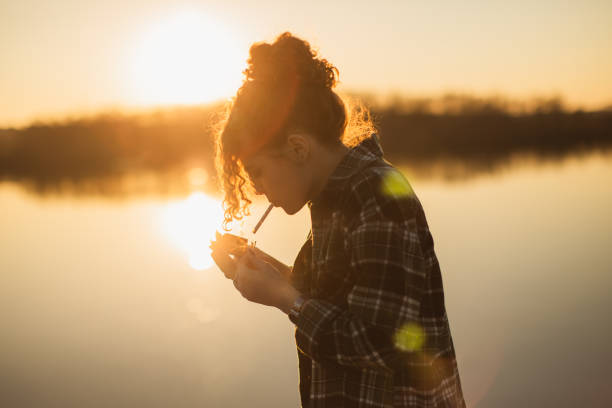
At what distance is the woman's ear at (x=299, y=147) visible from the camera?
47.5 inches

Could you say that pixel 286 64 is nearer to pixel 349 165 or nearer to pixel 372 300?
pixel 349 165

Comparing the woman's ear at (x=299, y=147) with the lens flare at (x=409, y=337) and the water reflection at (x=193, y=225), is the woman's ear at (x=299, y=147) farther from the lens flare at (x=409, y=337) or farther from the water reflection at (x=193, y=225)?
the water reflection at (x=193, y=225)

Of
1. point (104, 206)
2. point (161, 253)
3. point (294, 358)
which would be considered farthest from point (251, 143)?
point (104, 206)

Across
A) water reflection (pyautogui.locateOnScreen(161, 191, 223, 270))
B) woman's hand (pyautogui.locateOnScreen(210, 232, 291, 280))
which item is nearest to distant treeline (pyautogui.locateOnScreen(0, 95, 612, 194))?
water reflection (pyautogui.locateOnScreen(161, 191, 223, 270))

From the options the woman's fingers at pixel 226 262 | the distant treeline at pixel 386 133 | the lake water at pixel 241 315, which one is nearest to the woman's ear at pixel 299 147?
the woman's fingers at pixel 226 262

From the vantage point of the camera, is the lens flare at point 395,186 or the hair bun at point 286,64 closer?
the lens flare at point 395,186

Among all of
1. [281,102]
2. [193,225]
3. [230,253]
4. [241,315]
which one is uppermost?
[281,102]

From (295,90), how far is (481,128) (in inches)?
1423

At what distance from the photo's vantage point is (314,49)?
135 centimetres

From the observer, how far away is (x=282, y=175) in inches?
50.0

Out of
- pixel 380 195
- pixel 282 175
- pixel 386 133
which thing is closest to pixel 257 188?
pixel 282 175

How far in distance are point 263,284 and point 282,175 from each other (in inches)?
9.3

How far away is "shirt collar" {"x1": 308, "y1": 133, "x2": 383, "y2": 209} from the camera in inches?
45.9

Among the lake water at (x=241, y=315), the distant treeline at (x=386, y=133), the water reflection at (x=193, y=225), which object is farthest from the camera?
the distant treeline at (x=386, y=133)
